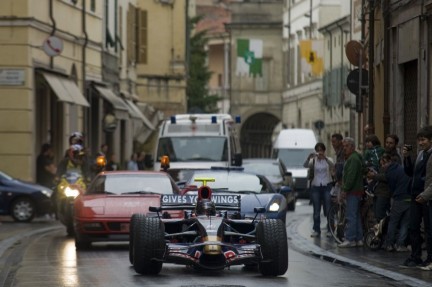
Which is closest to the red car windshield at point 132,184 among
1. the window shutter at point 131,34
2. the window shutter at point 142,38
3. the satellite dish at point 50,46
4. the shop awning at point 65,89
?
the satellite dish at point 50,46

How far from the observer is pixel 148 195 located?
87.2 ft

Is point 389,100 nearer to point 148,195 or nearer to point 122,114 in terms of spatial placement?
point 148,195

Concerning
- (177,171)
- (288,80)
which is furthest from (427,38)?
(288,80)

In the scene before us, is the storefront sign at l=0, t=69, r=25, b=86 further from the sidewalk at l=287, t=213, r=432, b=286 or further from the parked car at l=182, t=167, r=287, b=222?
the parked car at l=182, t=167, r=287, b=222

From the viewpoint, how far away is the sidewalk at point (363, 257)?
20.2m

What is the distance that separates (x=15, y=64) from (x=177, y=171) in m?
5.34

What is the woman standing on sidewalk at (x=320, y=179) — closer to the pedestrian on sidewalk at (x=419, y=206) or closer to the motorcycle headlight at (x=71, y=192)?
the motorcycle headlight at (x=71, y=192)

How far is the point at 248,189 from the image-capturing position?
27.4 metres

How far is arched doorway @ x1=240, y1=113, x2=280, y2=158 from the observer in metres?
113

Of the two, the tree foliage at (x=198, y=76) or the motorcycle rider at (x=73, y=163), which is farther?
the tree foliage at (x=198, y=76)

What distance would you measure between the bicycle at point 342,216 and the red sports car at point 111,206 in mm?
2877

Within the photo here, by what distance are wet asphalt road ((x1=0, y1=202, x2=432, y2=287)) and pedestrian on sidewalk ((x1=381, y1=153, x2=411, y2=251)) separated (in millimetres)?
489

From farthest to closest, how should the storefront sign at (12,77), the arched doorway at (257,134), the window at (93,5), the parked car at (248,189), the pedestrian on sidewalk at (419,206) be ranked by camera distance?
the arched doorway at (257,134) < the window at (93,5) < the storefront sign at (12,77) < the parked car at (248,189) < the pedestrian on sidewalk at (419,206)

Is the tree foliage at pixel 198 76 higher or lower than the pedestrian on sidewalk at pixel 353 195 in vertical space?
higher
